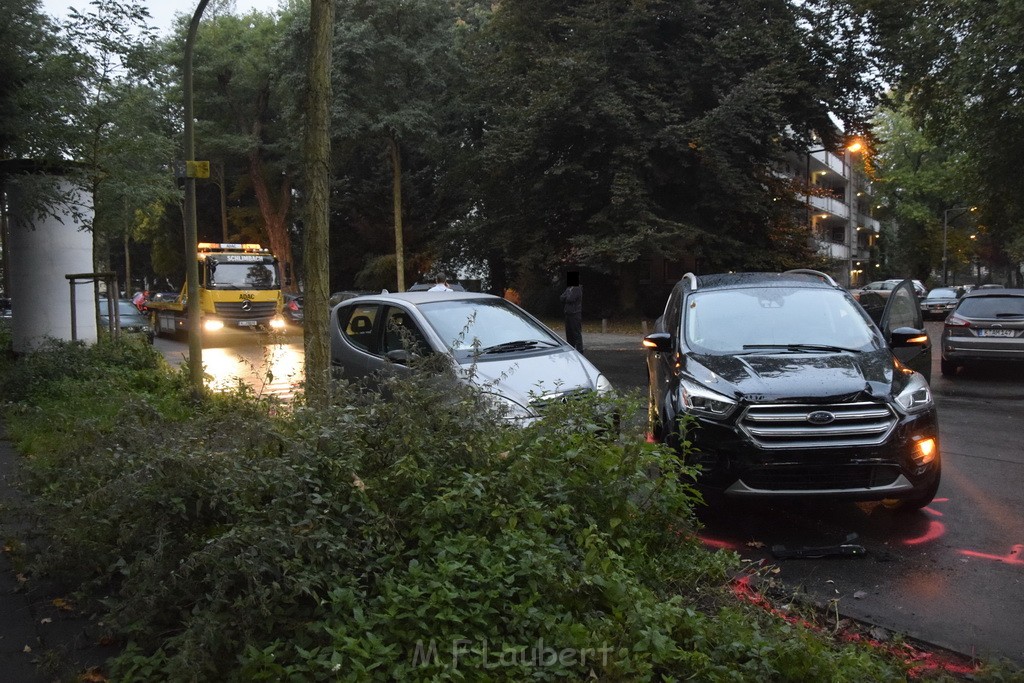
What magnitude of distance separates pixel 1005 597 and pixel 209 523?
4.21 metres

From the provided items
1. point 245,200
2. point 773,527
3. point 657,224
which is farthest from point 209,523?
point 245,200

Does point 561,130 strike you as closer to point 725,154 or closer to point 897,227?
point 725,154

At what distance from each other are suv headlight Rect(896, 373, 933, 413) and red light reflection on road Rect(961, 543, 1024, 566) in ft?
3.26

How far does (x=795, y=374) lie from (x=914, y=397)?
84 centimetres

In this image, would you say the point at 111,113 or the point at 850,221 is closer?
the point at 111,113

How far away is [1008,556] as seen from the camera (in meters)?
5.73

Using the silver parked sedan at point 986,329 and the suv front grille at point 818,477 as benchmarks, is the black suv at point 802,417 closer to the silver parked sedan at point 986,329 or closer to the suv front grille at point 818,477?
the suv front grille at point 818,477

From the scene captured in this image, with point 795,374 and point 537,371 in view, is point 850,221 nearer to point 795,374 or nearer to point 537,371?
point 537,371

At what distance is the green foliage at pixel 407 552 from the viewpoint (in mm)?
3506

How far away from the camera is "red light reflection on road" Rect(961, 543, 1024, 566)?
5633 mm

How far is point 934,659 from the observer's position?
422 centimetres

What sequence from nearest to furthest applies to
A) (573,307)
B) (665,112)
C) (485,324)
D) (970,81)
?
(485,324)
(573,307)
(970,81)
(665,112)

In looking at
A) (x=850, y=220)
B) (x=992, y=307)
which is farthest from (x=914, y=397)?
(x=850, y=220)

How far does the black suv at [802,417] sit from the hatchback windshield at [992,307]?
9.75m
